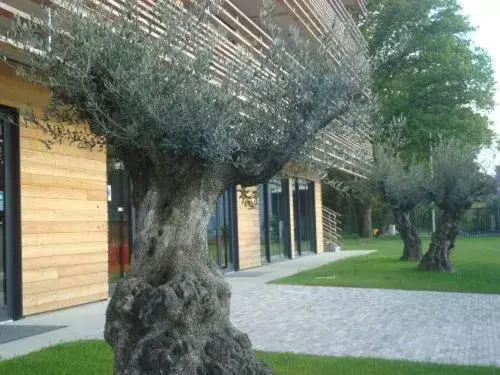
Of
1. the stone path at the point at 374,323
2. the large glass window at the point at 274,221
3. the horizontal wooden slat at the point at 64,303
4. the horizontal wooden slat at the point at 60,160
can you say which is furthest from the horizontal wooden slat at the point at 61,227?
the large glass window at the point at 274,221

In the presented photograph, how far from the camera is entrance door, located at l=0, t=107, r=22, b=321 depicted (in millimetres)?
9906

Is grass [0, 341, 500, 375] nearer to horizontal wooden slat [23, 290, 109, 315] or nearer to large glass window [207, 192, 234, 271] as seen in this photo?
horizontal wooden slat [23, 290, 109, 315]

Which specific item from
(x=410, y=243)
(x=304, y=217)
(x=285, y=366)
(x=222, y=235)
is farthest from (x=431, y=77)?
(x=285, y=366)

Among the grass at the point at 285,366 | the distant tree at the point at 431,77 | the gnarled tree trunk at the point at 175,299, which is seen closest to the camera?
the gnarled tree trunk at the point at 175,299

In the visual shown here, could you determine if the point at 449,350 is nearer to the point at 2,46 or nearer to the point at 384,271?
the point at 2,46

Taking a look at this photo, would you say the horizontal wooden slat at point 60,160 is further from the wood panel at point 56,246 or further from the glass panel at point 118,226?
the glass panel at point 118,226

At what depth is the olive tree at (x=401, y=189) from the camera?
758 inches

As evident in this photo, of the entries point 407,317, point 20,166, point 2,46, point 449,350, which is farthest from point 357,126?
point 20,166

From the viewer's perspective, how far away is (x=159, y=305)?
4863 millimetres

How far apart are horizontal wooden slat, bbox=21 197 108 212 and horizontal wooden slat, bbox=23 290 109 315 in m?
1.50

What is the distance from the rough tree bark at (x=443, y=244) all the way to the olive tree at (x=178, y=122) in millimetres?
12614

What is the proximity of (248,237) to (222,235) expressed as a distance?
1322 millimetres

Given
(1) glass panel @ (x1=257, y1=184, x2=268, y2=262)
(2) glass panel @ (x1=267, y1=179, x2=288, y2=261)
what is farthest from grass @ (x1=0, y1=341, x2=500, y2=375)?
(2) glass panel @ (x1=267, y1=179, x2=288, y2=261)

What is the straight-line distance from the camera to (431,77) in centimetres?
3484
